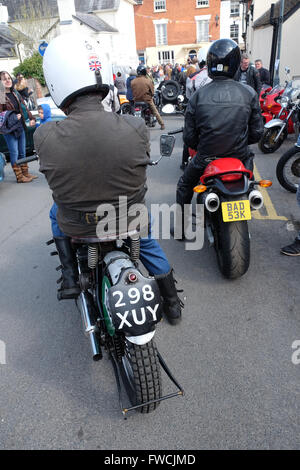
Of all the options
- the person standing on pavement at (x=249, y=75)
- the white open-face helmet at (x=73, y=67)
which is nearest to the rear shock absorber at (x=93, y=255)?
the white open-face helmet at (x=73, y=67)

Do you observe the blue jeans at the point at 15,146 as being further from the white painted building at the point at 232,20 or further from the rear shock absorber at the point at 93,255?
the white painted building at the point at 232,20

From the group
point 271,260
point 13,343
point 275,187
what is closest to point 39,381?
point 13,343

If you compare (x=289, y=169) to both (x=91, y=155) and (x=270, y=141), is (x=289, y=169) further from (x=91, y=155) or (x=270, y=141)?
(x=91, y=155)

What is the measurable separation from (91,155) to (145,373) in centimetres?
115

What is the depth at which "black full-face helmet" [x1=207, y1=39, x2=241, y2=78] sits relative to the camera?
3.35 m

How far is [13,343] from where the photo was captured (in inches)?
118

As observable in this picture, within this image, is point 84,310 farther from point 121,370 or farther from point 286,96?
point 286,96

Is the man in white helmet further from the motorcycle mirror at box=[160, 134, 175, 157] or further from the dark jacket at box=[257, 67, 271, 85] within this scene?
the dark jacket at box=[257, 67, 271, 85]

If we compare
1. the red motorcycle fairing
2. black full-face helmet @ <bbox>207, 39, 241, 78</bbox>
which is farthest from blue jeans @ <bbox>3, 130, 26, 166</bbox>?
the red motorcycle fairing

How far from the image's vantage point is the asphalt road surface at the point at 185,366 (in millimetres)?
2109

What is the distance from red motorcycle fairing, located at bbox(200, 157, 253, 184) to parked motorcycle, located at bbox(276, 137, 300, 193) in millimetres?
2289

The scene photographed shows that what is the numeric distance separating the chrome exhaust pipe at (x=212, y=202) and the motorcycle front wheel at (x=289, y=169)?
2.60m

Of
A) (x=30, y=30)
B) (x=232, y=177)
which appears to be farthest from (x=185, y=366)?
(x=30, y=30)
